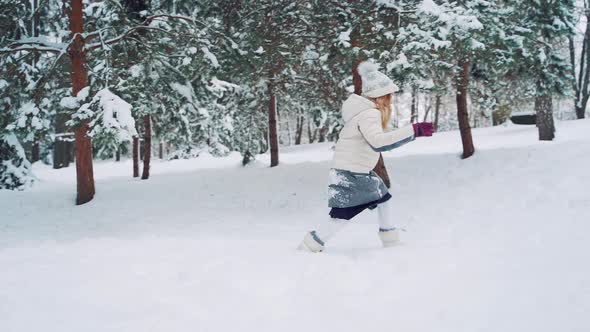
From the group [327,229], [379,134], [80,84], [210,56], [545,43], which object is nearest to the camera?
[379,134]

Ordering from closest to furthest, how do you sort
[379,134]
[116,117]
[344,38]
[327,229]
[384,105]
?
[379,134] → [327,229] → [384,105] → [116,117] → [344,38]

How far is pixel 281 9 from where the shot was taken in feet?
31.1

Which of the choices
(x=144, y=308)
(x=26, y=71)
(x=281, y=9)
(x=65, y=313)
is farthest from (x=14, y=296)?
(x=26, y=71)

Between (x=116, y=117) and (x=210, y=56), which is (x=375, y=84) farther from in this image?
(x=210, y=56)

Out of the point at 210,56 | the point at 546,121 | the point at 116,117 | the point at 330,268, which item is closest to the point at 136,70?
the point at 210,56

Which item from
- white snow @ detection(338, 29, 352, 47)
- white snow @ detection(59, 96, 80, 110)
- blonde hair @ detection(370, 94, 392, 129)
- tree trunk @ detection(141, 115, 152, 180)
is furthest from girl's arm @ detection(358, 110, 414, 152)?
tree trunk @ detection(141, 115, 152, 180)

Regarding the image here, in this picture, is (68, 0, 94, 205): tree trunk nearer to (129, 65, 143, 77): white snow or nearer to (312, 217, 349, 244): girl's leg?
(129, 65, 143, 77): white snow

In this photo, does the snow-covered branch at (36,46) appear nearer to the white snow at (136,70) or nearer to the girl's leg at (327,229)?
the white snow at (136,70)

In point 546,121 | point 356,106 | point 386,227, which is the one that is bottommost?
point 386,227

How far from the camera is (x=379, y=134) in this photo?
435cm

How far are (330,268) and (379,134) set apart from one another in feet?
4.54

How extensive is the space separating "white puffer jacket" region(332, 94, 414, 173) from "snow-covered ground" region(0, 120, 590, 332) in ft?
3.06

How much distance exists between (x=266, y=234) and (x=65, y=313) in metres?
3.60

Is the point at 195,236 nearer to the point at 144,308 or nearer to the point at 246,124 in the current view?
the point at 144,308
